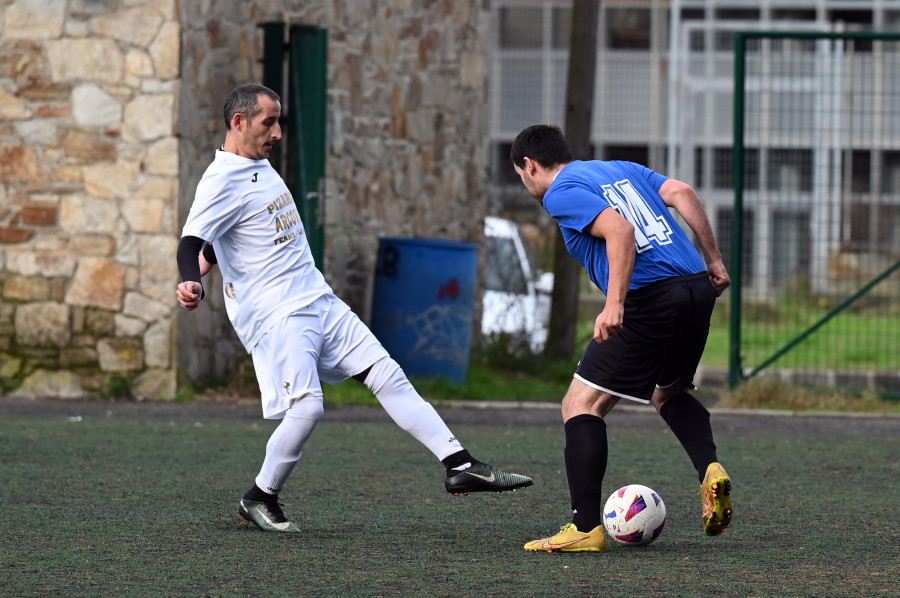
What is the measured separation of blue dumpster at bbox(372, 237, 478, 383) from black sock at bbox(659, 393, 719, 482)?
642 centimetres

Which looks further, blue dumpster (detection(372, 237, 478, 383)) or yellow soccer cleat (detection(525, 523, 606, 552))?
blue dumpster (detection(372, 237, 478, 383))

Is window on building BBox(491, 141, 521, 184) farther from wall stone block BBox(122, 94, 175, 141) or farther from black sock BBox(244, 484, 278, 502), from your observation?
black sock BBox(244, 484, 278, 502)

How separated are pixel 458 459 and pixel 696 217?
128 centimetres

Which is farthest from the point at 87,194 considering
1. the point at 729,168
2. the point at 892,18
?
the point at 892,18

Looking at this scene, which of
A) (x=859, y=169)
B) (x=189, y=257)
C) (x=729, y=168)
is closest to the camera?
(x=189, y=257)

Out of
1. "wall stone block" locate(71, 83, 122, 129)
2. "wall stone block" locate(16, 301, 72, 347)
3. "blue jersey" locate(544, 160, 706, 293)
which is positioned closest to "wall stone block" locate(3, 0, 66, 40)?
"wall stone block" locate(71, 83, 122, 129)

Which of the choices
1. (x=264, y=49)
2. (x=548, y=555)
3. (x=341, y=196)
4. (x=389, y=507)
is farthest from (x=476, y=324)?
(x=548, y=555)

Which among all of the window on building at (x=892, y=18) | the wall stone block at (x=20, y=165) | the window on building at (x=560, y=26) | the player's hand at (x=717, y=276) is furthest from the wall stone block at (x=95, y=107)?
the window on building at (x=892, y=18)

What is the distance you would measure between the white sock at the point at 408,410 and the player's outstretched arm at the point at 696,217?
118 cm

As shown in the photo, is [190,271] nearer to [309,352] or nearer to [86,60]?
[309,352]

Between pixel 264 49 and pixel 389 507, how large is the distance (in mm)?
6253

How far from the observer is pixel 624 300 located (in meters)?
5.51

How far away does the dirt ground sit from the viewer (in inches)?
419

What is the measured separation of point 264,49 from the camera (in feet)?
40.1
